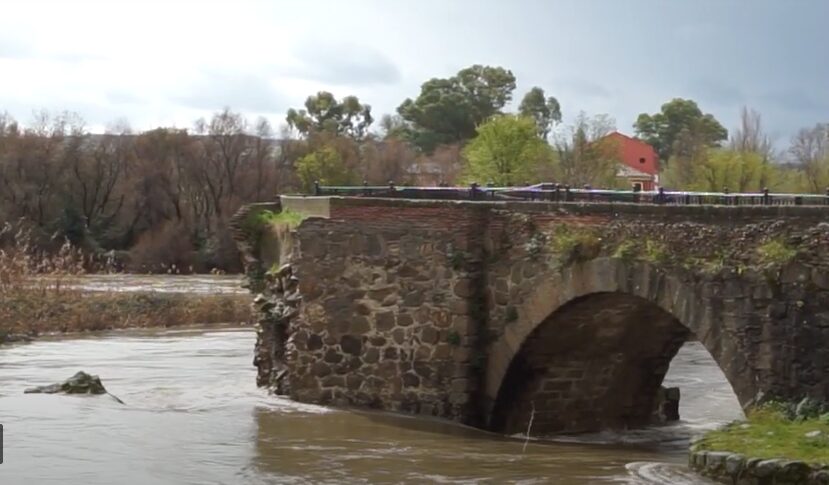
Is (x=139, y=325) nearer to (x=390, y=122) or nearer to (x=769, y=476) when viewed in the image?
(x=769, y=476)

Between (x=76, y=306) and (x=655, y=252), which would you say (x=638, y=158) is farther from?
(x=655, y=252)

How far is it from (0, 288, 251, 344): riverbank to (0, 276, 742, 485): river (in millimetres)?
11822

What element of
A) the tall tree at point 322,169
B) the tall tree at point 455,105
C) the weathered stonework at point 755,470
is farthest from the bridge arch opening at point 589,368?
the tall tree at point 455,105

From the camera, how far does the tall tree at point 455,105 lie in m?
84.1

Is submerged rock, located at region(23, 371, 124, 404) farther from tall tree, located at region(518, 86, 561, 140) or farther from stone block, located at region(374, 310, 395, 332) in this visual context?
tall tree, located at region(518, 86, 561, 140)

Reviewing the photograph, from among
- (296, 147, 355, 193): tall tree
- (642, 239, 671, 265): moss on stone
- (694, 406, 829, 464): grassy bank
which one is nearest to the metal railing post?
(642, 239, 671, 265): moss on stone

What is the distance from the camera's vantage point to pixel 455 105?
3324 inches

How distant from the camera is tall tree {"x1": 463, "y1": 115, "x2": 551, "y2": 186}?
156 feet

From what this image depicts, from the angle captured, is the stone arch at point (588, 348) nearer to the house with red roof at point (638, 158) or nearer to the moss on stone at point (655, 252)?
the moss on stone at point (655, 252)

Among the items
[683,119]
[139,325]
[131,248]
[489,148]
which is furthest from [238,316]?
[683,119]

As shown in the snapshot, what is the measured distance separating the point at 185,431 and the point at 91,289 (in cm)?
2798

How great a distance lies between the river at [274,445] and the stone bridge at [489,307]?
50cm

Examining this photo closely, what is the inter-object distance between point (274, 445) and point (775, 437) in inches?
239

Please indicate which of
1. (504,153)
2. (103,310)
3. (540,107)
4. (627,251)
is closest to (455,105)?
(540,107)
